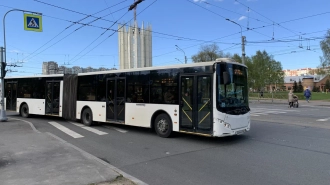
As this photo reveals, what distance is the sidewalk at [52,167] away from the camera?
4.95m

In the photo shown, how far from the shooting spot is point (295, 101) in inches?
1021

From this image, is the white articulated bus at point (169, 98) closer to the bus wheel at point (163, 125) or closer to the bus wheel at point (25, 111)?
the bus wheel at point (163, 125)

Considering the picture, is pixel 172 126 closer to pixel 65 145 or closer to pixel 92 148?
pixel 92 148

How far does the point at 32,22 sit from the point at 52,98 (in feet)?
14.7

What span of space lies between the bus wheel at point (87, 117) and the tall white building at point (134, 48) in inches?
1027

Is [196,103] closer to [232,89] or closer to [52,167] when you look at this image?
[232,89]

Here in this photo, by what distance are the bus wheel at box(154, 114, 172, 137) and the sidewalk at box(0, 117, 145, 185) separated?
3.52 m

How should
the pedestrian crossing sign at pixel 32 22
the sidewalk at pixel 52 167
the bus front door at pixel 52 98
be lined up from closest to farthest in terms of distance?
1. the sidewalk at pixel 52 167
2. the pedestrian crossing sign at pixel 32 22
3. the bus front door at pixel 52 98

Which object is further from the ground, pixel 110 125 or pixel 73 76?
pixel 73 76

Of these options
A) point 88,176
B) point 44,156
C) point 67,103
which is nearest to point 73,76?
point 67,103

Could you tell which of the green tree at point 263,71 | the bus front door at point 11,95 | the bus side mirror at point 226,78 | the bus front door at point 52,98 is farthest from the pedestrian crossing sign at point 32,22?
the green tree at point 263,71

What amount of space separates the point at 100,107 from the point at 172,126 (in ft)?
15.5

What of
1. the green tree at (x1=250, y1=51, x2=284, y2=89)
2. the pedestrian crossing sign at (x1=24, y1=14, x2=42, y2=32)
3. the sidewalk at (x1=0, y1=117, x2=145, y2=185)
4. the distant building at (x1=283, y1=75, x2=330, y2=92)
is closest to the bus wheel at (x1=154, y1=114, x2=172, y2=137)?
the sidewalk at (x1=0, y1=117, x2=145, y2=185)

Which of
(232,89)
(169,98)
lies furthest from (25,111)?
(232,89)
